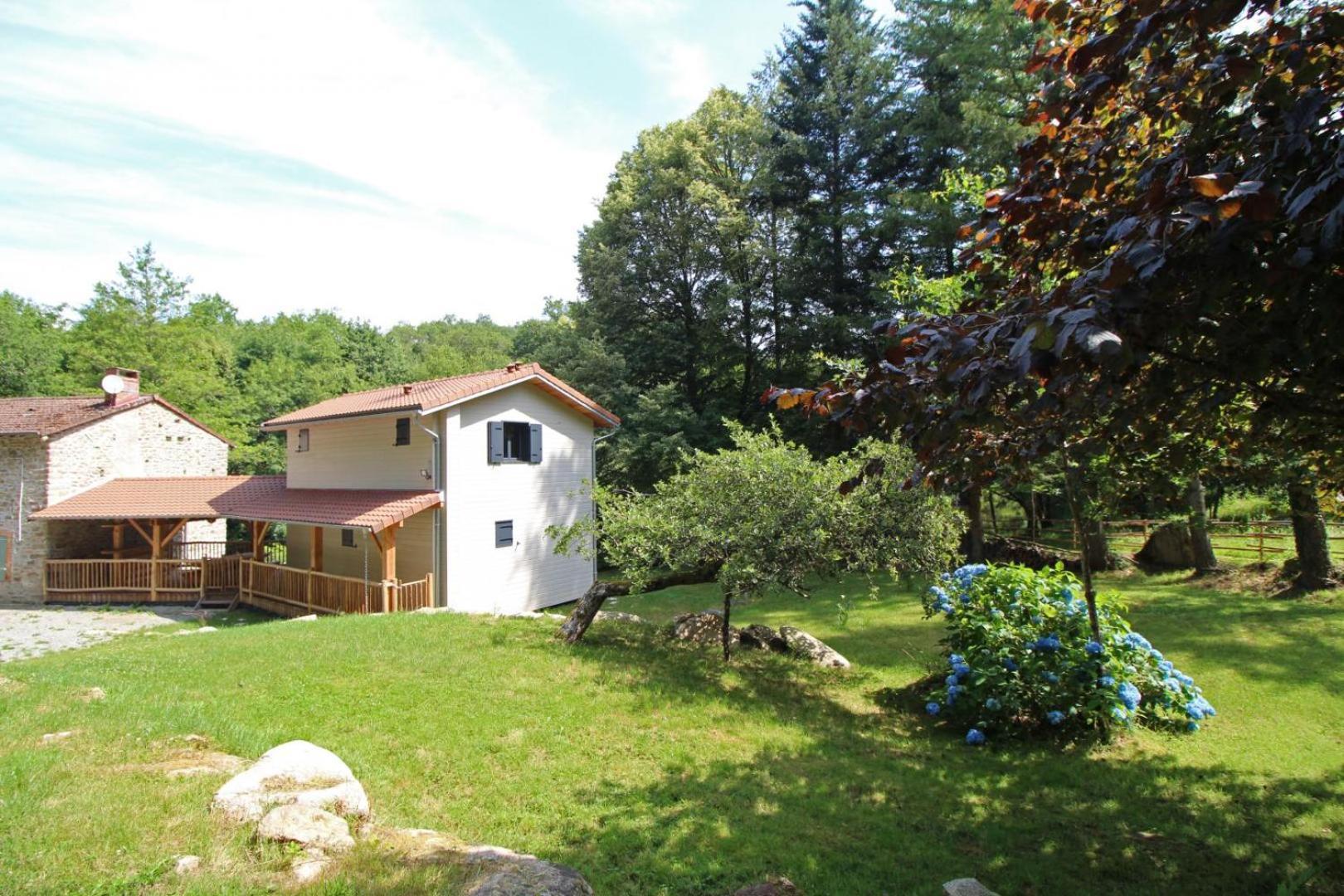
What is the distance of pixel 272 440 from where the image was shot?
34.9 metres

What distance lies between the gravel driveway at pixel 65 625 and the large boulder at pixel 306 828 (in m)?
13.1

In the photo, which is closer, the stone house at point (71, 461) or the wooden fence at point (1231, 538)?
the wooden fence at point (1231, 538)

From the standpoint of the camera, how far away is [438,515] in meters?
16.1

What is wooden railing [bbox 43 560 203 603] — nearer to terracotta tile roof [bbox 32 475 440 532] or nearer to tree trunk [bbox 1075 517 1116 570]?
terracotta tile roof [bbox 32 475 440 532]

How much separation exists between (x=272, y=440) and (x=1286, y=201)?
40.8m

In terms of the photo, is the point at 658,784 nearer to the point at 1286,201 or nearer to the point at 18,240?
the point at 1286,201

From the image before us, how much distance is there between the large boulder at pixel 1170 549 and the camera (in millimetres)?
16297

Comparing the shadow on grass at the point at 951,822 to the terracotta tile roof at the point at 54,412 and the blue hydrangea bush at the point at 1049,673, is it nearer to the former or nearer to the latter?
the blue hydrangea bush at the point at 1049,673

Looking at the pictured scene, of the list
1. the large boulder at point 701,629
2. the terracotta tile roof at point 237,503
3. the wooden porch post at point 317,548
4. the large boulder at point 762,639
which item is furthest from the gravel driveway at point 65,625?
the large boulder at point 762,639

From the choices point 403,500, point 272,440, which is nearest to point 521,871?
point 403,500

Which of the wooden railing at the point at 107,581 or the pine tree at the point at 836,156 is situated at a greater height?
the pine tree at the point at 836,156

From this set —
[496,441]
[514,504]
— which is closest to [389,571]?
[514,504]

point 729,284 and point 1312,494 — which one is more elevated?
point 729,284

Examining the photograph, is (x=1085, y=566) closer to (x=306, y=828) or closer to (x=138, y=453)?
(x=306, y=828)
